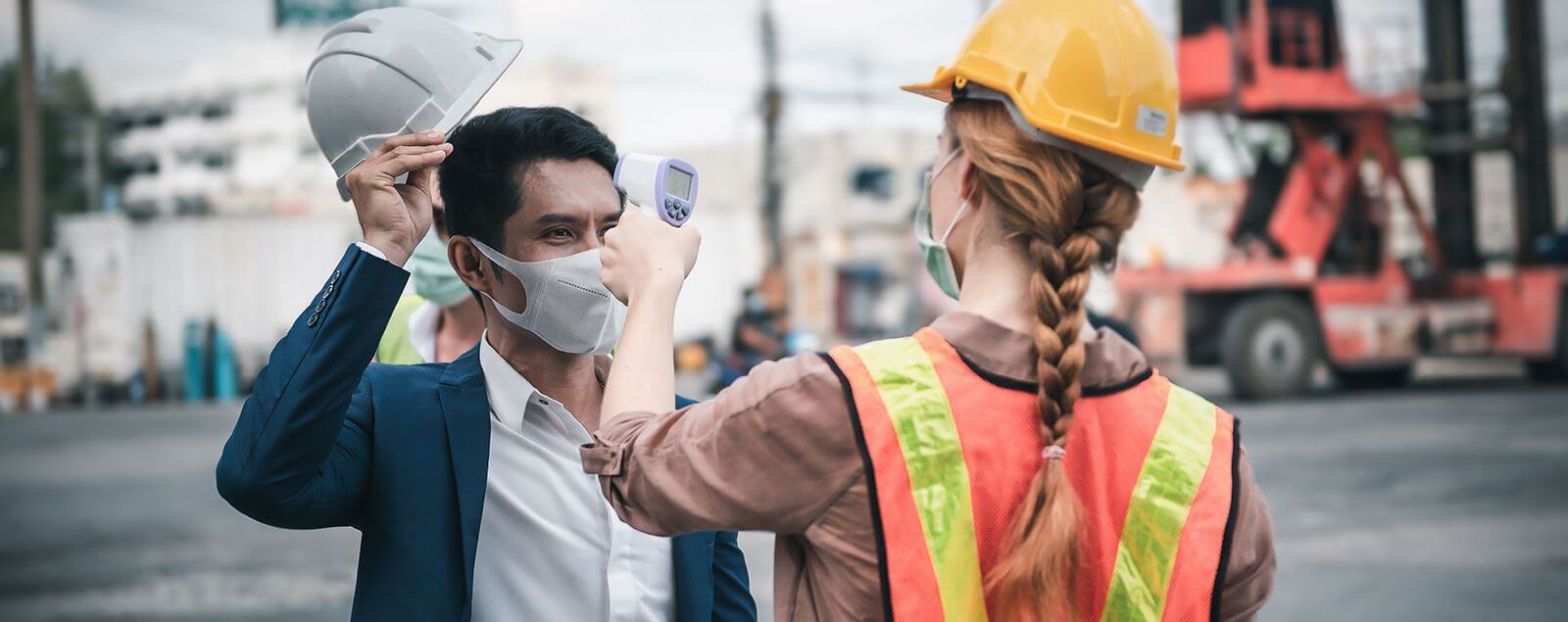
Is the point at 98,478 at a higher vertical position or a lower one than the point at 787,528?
lower

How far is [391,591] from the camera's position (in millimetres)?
1991

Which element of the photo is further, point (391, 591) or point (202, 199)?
point (202, 199)

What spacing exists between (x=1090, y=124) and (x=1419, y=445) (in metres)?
11.8

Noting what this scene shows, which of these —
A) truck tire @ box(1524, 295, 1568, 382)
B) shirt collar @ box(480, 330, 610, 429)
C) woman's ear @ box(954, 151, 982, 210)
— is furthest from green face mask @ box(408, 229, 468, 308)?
truck tire @ box(1524, 295, 1568, 382)

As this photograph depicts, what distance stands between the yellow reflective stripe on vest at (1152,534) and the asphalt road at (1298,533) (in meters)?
4.95

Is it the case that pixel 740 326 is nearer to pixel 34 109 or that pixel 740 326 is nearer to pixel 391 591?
pixel 391 591

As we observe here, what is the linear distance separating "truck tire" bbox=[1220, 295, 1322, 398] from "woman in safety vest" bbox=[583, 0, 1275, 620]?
587 inches

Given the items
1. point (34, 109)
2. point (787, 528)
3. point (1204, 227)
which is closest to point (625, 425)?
point (787, 528)

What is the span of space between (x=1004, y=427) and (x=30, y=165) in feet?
94.0

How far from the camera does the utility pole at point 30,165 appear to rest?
83.3 feet

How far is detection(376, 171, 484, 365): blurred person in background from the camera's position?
378 centimetres

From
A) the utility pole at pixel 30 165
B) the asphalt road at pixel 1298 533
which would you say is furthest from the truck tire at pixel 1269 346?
the utility pole at pixel 30 165

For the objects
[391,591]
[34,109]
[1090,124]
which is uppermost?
[34,109]

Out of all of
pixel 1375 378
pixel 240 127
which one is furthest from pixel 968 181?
pixel 240 127
